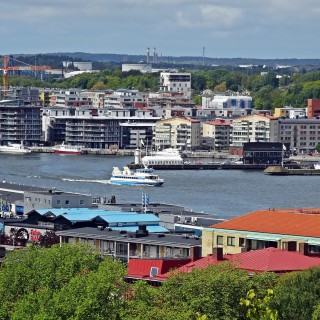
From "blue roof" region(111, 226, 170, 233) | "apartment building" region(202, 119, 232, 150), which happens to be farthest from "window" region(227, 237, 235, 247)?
"apartment building" region(202, 119, 232, 150)

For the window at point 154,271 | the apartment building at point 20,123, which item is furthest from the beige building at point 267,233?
the apartment building at point 20,123

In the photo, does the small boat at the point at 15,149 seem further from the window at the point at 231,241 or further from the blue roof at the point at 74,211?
the window at the point at 231,241

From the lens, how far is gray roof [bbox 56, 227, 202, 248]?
1395cm

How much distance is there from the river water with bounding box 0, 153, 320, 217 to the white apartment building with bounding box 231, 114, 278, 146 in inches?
221

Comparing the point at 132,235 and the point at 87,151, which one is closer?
the point at 132,235

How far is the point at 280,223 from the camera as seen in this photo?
12531 mm

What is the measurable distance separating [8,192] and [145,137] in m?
23.8

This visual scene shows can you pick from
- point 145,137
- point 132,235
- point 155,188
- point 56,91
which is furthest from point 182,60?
point 132,235

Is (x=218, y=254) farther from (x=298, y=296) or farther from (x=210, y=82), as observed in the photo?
(x=210, y=82)

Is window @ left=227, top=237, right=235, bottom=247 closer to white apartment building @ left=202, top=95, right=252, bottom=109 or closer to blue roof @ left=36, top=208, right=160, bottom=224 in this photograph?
blue roof @ left=36, top=208, right=160, bottom=224

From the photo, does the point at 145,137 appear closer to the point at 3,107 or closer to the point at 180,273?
the point at 3,107

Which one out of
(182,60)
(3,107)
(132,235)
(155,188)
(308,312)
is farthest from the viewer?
(182,60)

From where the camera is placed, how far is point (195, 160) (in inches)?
1631

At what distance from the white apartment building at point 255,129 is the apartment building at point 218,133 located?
0.38 metres
